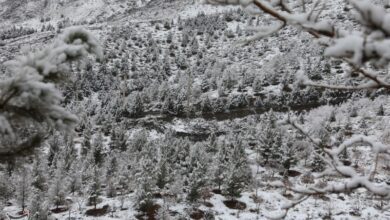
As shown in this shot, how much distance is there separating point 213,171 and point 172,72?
40.8 metres

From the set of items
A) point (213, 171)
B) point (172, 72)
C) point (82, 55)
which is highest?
point (82, 55)

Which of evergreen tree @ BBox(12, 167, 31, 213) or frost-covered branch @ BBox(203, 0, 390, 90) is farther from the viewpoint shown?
evergreen tree @ BBox(12, 167, 31, 213)

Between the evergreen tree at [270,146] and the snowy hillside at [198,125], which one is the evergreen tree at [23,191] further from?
the evergreen tree at [270,146]

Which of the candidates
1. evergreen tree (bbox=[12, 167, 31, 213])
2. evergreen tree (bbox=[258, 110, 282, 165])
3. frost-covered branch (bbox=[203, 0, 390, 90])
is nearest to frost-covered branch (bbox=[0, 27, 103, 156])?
frost-covered branch (bbox=[203, 0, 390, 90])

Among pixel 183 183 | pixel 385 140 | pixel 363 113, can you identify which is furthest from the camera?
pixel 363 113

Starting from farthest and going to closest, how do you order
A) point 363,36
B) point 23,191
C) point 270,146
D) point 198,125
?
point 198,125 → point 270,146 → point 23,191 → point 363,36

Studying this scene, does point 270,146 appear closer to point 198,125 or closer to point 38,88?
point 198,125

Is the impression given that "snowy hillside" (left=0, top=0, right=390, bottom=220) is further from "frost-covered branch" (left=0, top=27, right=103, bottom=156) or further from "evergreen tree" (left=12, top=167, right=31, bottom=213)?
"evergreen tree" (left=12, top=167, right=31, bottom=213)

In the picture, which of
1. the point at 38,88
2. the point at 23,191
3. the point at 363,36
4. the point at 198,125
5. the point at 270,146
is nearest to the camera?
the point at 363,36

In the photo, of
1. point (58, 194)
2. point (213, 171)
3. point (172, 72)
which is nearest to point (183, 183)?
point (213, 171)

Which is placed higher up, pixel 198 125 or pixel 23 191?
pixel 23 191

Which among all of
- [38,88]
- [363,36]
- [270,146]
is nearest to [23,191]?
[270,146]

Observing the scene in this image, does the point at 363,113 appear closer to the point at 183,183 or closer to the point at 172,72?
the point at 183,183

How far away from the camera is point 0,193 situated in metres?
24.1
